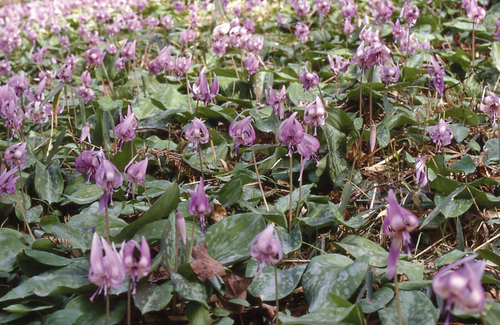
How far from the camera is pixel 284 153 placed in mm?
2143

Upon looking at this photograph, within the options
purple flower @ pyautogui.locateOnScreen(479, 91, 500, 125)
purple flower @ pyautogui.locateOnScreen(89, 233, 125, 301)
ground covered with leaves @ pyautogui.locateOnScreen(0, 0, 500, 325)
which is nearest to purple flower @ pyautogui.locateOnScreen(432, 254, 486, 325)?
ground covered with leaves @ pyautogui.locateOnScreen(0, 0, 500, 325)

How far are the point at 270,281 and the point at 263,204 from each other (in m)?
0.58

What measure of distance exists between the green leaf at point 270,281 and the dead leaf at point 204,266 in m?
0.12

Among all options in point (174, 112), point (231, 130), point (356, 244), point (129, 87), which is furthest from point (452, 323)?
point (129, 87)

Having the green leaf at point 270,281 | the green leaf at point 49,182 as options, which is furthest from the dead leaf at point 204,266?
the green leaf at point 49,182

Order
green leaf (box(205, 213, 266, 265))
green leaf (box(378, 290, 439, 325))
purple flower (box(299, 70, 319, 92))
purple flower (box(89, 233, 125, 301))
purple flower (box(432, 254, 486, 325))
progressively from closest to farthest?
purple flower (box(432, 254, 486, 325)), purple flower (box(89, 233, 125, 301)), green leaf (box(378, 290, 439, 325)), green leaf (box(205, 213, 266, 265)), purple flower (box(299, 70, 319, 92))

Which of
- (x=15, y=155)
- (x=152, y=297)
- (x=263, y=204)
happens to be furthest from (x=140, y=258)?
(x=263, y=204)

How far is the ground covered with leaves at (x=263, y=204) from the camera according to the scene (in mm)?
1266

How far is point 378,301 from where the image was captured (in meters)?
1.29

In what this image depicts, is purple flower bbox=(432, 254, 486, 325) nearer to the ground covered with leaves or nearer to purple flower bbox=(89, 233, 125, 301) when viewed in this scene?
the ground covered with leaves

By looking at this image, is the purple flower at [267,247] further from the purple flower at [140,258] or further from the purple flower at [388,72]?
the purple flower at [388,72]

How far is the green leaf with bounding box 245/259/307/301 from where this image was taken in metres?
1.40

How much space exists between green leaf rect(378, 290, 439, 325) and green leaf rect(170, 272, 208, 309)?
0.46m

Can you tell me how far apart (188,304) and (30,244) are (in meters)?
0.64
